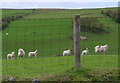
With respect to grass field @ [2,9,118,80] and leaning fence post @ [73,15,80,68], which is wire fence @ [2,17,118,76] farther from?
leaning fence post @ [73,15,80,68]

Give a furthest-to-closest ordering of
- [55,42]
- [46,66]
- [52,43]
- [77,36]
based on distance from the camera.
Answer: [55,42]
[52,43]
[46,66]
[77,36]

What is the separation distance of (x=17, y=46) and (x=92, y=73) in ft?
102

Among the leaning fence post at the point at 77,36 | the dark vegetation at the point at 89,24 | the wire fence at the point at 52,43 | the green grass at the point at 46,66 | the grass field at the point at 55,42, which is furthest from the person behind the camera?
the dark vegetation at the point at 89,24

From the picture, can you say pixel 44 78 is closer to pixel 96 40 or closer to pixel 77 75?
pixel 77 75

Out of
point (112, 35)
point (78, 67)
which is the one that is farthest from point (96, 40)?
point (78, 67)

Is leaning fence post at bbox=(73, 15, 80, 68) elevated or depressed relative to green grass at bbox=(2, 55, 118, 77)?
elevated

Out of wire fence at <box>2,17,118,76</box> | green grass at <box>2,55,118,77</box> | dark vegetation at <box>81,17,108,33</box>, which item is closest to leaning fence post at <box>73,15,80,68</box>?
green grass at <box>2,55,118,77</box>

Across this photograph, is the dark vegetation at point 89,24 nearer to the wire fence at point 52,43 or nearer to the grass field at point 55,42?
the grass field at point 55,42

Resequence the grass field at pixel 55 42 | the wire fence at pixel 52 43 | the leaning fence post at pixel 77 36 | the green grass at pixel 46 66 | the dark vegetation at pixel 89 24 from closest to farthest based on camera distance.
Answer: the leaning fence post at pixel 77 36 → the green grass at pixel 46 66 → the grass field at pixel 55 42 → the wire fence at pixel 52 43 → the dark vegetation at pixel 89 24

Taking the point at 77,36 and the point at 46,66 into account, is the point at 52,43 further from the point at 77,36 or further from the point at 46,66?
the point at 77,36

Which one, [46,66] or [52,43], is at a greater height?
[46,66]

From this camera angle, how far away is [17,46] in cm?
3894

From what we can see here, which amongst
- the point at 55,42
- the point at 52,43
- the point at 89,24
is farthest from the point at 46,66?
the point at 55,42

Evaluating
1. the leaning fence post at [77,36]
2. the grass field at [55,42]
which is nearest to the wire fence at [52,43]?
the grass field at [55,42]
